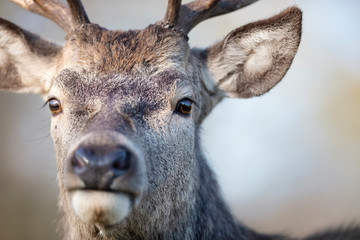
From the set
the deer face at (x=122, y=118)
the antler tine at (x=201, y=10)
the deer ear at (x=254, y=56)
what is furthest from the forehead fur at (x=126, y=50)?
the deer ear at (x=254, y=56)

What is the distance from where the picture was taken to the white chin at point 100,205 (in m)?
3.90

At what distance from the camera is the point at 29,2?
668 cm

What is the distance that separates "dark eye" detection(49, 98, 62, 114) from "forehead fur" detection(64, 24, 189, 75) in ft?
1.48

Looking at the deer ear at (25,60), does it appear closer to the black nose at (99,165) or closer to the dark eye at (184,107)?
the dark eye at (184,107)

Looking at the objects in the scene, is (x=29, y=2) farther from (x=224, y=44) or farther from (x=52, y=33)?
(x=52, y=33)

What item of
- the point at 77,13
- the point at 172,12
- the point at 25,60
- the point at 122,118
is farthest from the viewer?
the point at 25,60

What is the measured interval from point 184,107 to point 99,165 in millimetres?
1626

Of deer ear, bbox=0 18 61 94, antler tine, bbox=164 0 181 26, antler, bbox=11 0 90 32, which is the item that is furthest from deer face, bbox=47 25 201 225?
deer ear, bbox=0 18 61 94

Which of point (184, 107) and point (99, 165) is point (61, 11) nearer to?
point (184, 107)

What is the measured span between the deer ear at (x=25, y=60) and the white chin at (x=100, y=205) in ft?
8.48

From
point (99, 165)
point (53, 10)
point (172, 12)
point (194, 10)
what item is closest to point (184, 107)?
point (172, 12)

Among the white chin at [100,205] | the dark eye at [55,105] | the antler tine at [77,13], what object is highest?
the antler tine at [77,13]

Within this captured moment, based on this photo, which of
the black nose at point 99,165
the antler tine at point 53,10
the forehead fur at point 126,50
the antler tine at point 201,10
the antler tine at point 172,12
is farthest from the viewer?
the antler tine at point 53,10

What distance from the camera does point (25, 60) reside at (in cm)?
652
